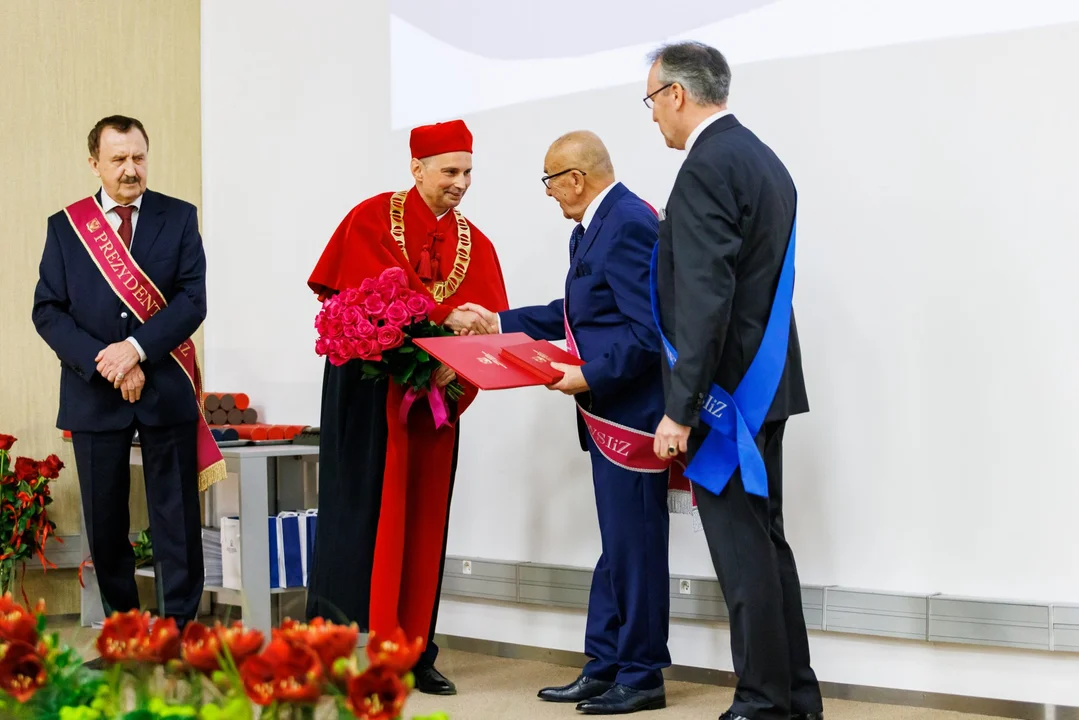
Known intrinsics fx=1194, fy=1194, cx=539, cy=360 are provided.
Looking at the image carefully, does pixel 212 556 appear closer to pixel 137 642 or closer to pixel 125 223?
pixel 125 223

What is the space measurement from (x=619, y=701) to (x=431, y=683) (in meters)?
0.53

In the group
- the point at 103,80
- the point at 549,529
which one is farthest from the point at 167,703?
the point at 103,80

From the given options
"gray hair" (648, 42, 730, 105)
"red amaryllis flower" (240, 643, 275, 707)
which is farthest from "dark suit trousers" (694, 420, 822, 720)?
"red amaryllis flower" (240, 643, 275, 707)

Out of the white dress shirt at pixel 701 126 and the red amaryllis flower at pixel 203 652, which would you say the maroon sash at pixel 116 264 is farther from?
the red amaryllis flower at pixel 203 652

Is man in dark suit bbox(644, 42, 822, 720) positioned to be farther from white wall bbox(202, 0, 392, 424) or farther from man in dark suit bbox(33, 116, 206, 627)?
white wall bbox(202, 0, 392, 424)

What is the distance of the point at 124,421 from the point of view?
3.42 metres

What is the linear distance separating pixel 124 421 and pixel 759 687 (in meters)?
1.97

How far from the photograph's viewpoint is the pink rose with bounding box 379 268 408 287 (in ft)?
9.53

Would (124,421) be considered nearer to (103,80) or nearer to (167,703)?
(103,80)

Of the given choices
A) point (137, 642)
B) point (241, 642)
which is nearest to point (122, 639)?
point (137, 642)

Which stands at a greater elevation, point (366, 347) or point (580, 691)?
point (366, 347)

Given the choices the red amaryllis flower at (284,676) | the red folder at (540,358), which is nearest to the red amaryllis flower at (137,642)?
the red amaryllis flower at (284,676)

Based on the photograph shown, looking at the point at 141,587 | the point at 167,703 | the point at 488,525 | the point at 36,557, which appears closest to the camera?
the point at 167,703

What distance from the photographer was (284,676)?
1022 millimetres
